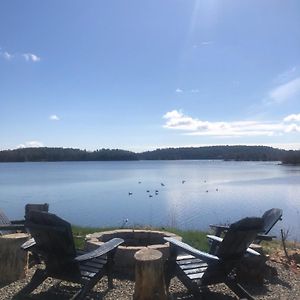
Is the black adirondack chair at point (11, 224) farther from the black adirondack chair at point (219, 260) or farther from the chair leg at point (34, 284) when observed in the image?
the black adirondack chair at point (219, 260)

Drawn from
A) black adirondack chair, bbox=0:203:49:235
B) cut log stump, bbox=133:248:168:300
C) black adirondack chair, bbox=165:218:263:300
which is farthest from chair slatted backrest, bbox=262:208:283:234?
black adirondack chair, bbox=0:203:49:235

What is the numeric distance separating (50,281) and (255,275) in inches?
101

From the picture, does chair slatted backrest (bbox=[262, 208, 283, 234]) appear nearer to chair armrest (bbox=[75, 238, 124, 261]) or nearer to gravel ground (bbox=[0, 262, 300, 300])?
gravel ground (bbox=[0, 262, 300, 300])

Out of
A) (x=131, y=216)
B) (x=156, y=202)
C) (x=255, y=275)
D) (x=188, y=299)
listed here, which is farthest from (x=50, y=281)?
(x=156, y=202)

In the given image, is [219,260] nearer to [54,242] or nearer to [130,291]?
[130,291]

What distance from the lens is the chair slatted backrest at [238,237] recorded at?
4.11 m

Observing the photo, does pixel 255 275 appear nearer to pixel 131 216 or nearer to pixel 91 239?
pixel 91 239

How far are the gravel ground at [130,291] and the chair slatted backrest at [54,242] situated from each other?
1.33ft

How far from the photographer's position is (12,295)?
4.46 meters

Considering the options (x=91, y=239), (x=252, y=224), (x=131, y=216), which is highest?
(x=252, y=224)

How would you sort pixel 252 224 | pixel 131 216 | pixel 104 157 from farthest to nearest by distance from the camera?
pixel 104 157 < pixel 131 216 < pixel 252 224

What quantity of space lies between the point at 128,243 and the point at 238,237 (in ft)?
8.72

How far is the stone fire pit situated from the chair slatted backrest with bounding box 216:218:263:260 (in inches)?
46.2

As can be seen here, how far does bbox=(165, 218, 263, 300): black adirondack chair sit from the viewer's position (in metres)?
4.13
